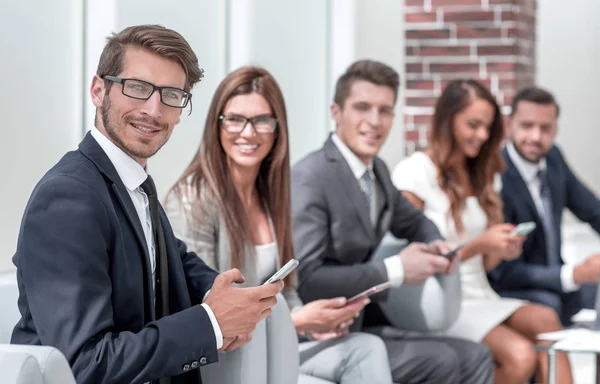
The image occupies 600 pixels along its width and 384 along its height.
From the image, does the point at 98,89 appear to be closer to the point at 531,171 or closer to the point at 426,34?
the point at 531,171

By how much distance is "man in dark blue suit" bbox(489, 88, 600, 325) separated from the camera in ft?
14.9

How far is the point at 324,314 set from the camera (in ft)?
9.82

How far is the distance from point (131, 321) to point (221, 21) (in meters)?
2.14

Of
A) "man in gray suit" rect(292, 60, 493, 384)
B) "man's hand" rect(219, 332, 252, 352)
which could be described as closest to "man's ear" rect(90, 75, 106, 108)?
"man's hand" rect(219, 332, 252, 352)

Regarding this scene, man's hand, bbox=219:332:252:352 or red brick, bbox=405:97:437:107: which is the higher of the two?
→ red brick, bbox=405:97:437:107

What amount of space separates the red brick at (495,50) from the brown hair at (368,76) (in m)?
2.21

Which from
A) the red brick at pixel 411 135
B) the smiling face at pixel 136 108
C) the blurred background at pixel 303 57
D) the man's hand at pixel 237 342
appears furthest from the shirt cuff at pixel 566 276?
the smiling face at pixel 136 108

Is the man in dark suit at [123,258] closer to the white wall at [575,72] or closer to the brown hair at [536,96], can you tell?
the brown hair at [536,96]

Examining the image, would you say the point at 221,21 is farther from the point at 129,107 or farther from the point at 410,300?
the point at 129,107

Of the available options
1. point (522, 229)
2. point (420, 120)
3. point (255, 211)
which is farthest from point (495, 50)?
point (255, 211)

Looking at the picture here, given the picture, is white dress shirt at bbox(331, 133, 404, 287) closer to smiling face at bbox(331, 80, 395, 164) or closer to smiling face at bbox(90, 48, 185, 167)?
smiling face at bbox(331, 80, 395, 164)

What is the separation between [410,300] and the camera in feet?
11.8

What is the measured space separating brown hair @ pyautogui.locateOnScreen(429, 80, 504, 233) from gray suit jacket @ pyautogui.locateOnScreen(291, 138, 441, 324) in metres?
0.75

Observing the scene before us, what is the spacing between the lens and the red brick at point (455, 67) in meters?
5.86
